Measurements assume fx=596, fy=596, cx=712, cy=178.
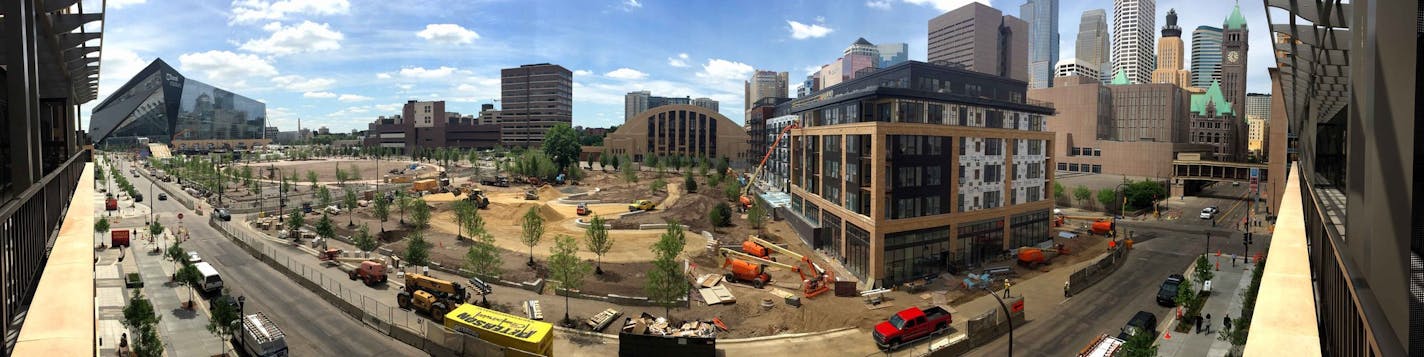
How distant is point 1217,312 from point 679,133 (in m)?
Result: 133

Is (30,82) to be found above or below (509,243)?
above

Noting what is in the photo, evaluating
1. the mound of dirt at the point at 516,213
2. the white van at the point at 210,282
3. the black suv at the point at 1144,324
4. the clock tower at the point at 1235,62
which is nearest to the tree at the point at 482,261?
the white van at the point at 210,282

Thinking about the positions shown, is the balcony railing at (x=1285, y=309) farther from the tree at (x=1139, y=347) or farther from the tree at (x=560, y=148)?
the tree at (x=560, y=148)

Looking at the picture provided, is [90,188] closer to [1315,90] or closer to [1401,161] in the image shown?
[1401,161]

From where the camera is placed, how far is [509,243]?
59.1m

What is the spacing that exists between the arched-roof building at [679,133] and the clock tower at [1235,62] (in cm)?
15143

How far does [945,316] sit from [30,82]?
34.8 meters

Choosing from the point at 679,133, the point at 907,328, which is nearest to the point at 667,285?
the point at 907,328

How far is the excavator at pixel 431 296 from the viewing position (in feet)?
115

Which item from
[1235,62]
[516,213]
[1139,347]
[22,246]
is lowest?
[1139,347]

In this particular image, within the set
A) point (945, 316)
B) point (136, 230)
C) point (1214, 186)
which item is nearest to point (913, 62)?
point (945, 316)

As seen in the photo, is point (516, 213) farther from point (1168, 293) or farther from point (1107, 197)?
point (1107, 197)

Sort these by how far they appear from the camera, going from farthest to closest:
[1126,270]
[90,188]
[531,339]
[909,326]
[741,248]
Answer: [741,248] < [1126,270] < [909,326] < [531,339] < [90,188]

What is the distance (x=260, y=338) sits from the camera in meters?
29.2
